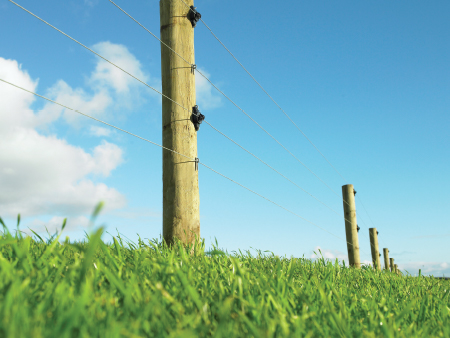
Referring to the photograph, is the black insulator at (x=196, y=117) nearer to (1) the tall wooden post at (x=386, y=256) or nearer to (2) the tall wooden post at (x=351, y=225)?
(2) the tall wooden post at (x=351, y=225)

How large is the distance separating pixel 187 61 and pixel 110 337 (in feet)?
12.4

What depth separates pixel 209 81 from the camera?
4.85m

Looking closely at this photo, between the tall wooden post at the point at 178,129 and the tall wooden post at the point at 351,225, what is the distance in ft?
25.4

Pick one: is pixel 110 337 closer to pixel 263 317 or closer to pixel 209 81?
pixel 263 317

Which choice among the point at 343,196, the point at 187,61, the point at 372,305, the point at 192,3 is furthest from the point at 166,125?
the point at 343,196

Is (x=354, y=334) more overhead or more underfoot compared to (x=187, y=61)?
more underfoot

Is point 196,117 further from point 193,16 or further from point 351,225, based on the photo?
point 351,225

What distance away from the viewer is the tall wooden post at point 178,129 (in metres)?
3.91

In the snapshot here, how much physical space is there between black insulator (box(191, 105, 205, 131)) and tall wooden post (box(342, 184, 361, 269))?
7.84 metres

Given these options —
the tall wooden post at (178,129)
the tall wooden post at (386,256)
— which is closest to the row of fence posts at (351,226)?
the tall wooden post at (178,129)

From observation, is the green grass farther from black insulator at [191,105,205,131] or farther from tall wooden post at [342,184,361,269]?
tall wooden post at [342,184,361,269]

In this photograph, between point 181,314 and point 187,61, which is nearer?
point 181,314

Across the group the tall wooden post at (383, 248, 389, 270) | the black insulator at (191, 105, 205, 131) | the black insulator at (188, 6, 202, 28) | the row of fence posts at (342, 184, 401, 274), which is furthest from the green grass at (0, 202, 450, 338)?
the tall wooden post at (383, 248, 389, 270)

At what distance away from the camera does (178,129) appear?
4.04m
